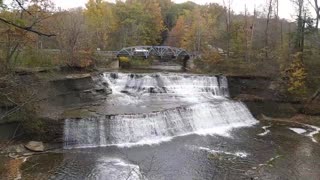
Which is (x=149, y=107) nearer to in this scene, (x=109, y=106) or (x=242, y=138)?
(x=109, y=106)

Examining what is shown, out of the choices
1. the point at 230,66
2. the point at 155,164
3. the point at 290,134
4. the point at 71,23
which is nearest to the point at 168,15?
the point at 230,66

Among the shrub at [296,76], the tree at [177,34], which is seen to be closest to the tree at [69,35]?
the shrub at [296,76]

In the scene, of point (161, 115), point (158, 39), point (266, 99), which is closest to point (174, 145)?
point (161, 115)

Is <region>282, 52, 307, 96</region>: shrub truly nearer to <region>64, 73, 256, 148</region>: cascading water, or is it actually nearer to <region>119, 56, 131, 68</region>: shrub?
<region>64, 73, 256, 148</region>: cascading water

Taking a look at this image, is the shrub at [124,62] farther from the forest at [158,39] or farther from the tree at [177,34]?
the tree at [177,34]

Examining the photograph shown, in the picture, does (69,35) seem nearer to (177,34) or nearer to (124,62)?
(124,62)

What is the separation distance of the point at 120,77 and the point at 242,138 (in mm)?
11127

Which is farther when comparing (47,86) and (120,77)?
(120,77)

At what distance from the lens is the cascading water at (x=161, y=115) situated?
16641 millimetres

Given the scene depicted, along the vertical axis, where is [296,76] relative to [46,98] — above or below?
above

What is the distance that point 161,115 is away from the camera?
1862 centimetres

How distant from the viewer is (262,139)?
18172mm

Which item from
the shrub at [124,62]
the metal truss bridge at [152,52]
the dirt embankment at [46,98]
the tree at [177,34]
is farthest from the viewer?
the tree at [177,34]

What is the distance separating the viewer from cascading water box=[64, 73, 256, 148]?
16641mm
